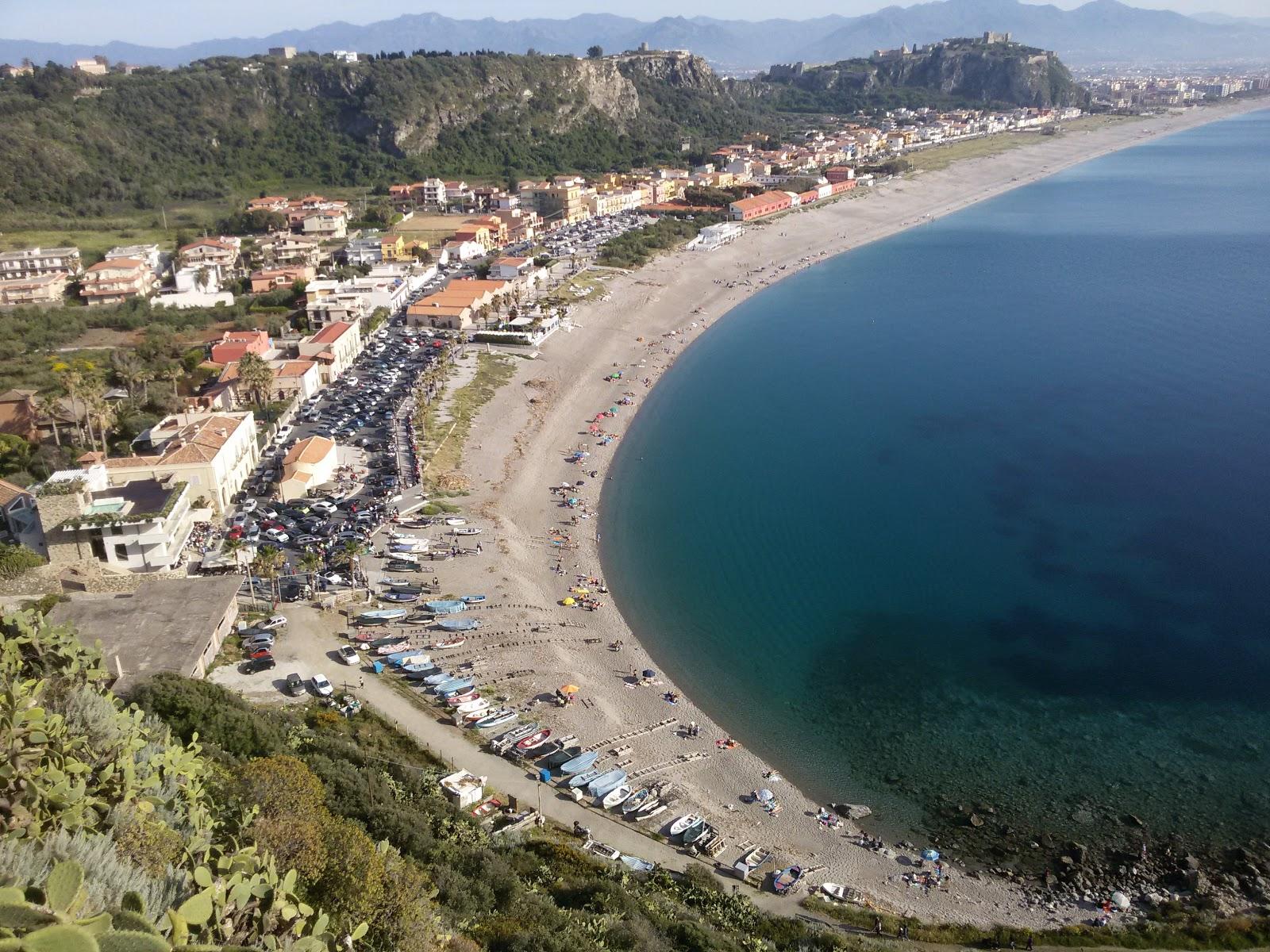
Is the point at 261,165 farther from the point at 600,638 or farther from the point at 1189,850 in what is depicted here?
the point at 1189,850

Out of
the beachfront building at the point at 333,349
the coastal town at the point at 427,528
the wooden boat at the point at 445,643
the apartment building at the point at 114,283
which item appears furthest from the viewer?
the apartment building at the point at 114,283

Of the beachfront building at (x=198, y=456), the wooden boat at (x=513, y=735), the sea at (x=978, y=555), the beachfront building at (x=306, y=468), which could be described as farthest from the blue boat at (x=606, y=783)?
the beachfront building at (x=198, y=456)

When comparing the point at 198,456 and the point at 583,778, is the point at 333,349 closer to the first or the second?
the point at 198,456

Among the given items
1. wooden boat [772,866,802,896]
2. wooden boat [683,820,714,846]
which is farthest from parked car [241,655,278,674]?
wooden boat [772,866,802,896]

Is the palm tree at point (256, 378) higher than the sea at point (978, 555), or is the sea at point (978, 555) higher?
the palm tree at point (256, 378)

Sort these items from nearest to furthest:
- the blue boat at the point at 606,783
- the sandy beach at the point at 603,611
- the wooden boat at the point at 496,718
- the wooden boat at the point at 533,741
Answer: the sandy beach at the point at 603,611 → the blue boat at the point at 606,783 → the wooden boat at the point at 533,741 → the wooden boat at the point at 496,718

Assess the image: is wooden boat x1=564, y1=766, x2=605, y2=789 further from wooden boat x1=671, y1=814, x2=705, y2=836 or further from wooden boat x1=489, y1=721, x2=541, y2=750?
wooden boat x1=671, y1=814, x2=705, y2=836

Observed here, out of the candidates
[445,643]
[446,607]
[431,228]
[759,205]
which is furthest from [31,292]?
[759,205]

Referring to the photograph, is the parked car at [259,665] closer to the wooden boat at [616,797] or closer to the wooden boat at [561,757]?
the wooden boat at [561,757]
